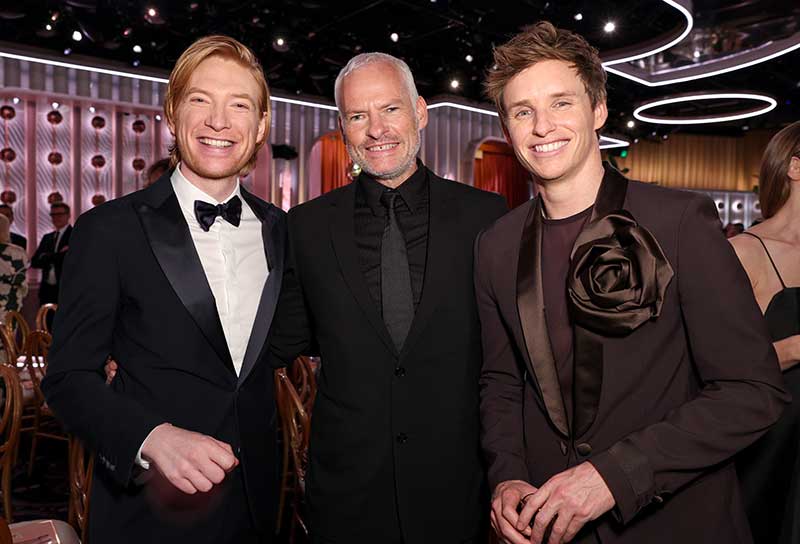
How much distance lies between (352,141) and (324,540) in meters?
1.12

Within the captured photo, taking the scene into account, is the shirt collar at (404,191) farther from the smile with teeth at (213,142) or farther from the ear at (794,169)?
the ear at (794,169)

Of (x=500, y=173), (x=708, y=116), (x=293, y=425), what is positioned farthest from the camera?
(x=500, y=173)

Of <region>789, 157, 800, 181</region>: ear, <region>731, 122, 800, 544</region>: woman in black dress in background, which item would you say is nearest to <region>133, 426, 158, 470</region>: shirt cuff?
<region>731, 122, 800, 544</region>: woman in black dress in background

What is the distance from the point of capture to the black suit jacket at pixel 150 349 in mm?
1444

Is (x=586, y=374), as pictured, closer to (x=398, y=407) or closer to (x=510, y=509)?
(x=510, y=509)

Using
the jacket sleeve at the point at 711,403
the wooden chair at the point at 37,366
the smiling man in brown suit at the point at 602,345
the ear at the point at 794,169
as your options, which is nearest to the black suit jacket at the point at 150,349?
the smiling man in brown suit at the point at 602,345

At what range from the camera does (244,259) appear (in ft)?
5.55

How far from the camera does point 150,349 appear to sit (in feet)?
4.97

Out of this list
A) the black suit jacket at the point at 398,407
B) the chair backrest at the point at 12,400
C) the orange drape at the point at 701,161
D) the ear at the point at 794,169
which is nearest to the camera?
the black suit jacket at the point at 398,407

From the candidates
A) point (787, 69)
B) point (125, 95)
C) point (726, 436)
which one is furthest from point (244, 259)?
point (787, 69)

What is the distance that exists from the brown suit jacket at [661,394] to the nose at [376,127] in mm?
583

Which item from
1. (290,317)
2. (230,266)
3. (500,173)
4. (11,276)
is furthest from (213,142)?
(500,173)

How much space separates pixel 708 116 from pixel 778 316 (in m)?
10.6

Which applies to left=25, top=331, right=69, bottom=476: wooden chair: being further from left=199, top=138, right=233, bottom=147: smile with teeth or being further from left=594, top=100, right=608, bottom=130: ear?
left=594, top=100, right=608, bottom=130: ear
